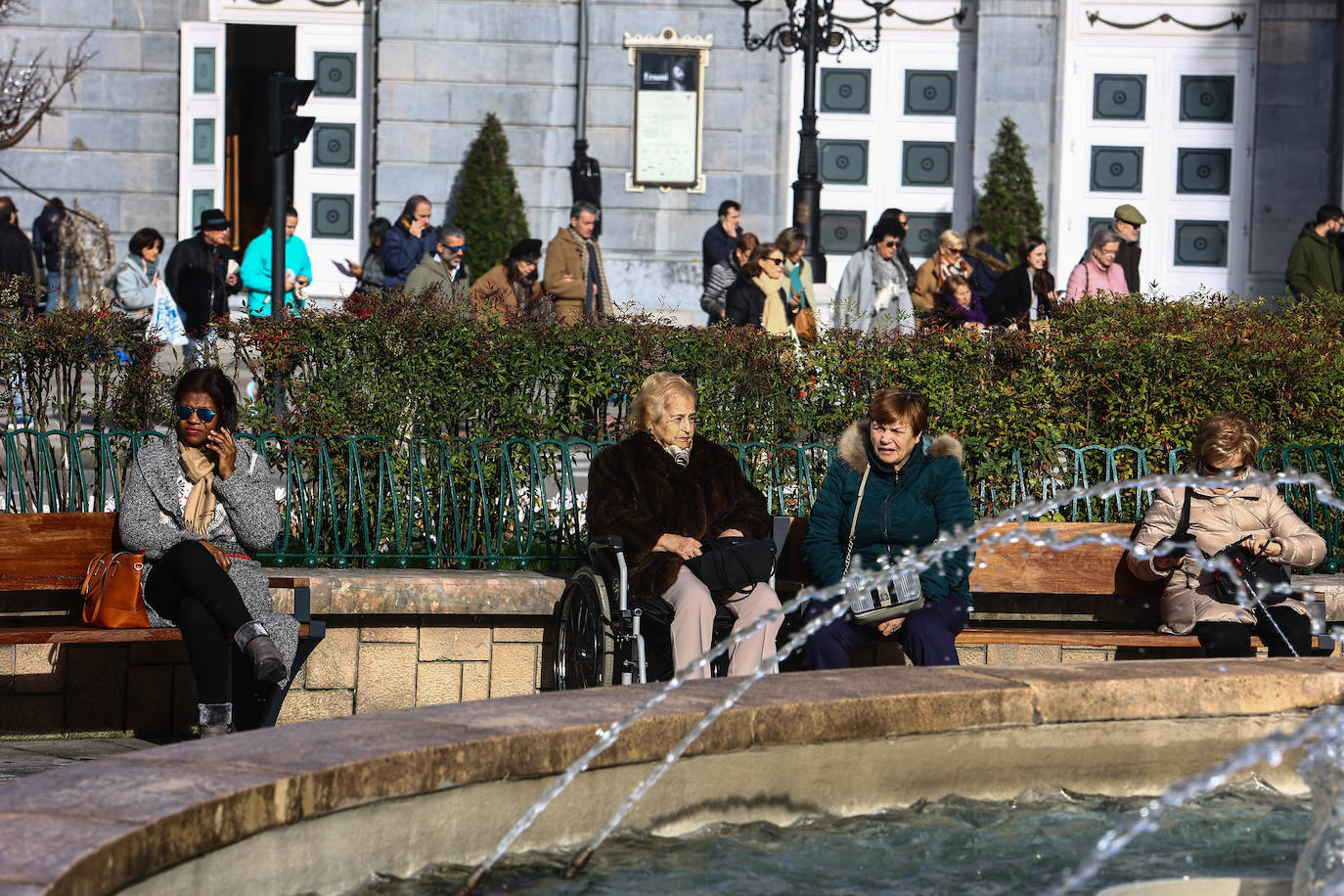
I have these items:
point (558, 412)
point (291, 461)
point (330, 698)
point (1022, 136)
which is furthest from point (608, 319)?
point (1022, 136)

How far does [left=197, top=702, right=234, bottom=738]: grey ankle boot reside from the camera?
21.1 feet

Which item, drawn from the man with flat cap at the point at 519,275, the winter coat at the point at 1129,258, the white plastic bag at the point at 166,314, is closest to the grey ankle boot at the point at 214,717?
the man with flat cap at the point at 519,275

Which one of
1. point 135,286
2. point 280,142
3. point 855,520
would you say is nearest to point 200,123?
point 135,286

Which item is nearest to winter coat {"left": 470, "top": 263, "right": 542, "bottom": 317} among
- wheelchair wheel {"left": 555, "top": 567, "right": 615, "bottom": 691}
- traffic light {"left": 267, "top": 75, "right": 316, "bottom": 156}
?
traffic light {"left": 267, "top": 75, "right": 316, "bottom": 156}

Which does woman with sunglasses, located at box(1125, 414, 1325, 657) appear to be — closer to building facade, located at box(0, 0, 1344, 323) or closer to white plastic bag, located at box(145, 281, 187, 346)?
white plastic bag, located at box(145, 281, 187, 346)

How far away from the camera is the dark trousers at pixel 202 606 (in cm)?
653

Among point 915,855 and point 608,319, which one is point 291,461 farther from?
point 915,855

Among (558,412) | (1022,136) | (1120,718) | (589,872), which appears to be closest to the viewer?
(589,872)

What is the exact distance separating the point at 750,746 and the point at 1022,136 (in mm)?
15222

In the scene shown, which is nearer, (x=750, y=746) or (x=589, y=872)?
(x=589, y=872)

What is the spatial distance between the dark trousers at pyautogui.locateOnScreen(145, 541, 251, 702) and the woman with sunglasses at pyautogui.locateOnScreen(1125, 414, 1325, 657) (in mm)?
3273

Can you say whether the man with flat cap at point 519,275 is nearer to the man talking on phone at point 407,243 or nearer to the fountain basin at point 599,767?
the man talking on phone at point 407,243

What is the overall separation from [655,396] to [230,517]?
161 centimetres

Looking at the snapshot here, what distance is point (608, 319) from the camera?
28.4 feet
